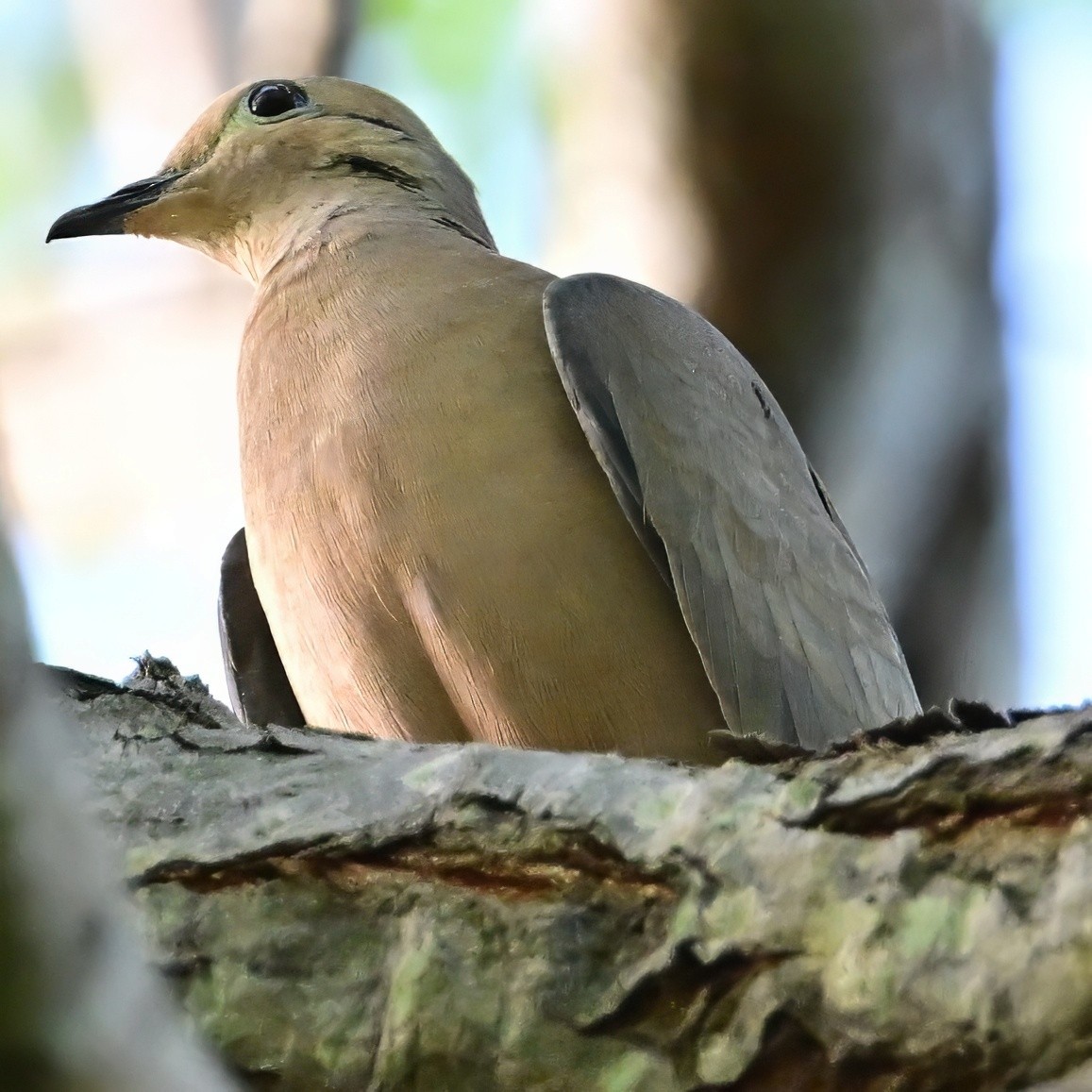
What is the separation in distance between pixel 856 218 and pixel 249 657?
1915mm

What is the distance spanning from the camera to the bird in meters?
3.74

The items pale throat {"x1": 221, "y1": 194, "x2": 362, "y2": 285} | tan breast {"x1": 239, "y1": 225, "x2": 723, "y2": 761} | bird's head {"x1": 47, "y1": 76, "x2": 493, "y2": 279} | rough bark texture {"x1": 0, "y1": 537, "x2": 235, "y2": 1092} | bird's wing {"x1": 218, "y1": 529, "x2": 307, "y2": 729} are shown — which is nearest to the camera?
rough bark texture {"x1": 0, "y1": 537, "x2": 235, "y2": 1092}

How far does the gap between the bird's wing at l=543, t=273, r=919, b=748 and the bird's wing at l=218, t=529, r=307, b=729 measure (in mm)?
1219

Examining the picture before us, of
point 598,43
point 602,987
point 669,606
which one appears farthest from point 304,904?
point 598,43

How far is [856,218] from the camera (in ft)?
14.5

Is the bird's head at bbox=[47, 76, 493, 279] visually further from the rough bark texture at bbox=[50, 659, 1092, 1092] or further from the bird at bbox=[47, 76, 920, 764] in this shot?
the rough bark texture at bbox=[50, 659, 1092, 1092]

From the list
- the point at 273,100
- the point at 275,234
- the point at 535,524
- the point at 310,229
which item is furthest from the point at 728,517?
the point at 273,100

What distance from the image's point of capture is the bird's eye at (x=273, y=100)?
5113mm

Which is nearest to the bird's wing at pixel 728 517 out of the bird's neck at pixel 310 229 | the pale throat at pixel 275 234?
the bird's neck at pixel 310 229

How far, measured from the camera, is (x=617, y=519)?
387 centimetres

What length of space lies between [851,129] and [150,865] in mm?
2679

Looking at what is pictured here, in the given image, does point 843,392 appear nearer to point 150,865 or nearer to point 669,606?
point 669,606

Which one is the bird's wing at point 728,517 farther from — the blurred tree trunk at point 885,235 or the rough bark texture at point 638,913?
the rough bark texture at point 638,913

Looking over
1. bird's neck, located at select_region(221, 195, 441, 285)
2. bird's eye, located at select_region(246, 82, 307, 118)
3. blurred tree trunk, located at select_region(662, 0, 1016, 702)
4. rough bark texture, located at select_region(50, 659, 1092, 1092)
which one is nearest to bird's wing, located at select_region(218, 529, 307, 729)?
bird's neck, located at select_region(221, 195, 441, 285)
